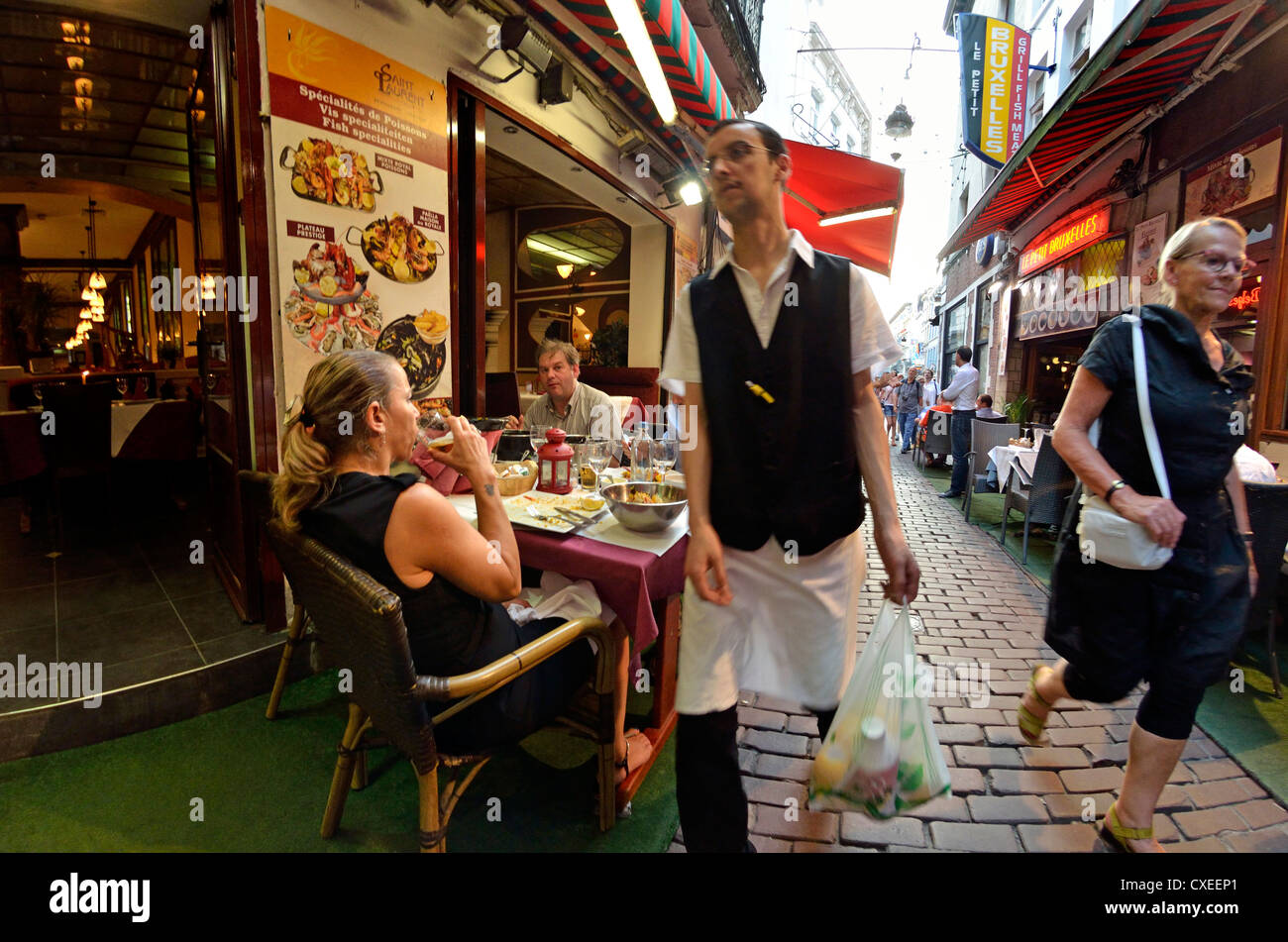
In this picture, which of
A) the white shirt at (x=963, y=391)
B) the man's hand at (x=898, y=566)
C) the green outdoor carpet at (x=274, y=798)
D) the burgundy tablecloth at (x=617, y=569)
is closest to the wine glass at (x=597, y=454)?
the burgundy tablecloth at (x=617, y=569)

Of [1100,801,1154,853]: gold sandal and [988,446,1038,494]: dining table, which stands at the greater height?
[988,446,1038,494]: dining table

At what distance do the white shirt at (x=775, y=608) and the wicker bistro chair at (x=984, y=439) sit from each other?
580cm

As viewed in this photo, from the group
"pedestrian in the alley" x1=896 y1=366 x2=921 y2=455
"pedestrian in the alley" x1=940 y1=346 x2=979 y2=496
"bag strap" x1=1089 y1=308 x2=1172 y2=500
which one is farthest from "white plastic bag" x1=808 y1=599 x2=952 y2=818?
"pedestrian in the alley" x1=896 y1=366 x2=921 y2=455

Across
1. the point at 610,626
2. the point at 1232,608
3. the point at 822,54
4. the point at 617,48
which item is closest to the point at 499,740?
the point at 610,626

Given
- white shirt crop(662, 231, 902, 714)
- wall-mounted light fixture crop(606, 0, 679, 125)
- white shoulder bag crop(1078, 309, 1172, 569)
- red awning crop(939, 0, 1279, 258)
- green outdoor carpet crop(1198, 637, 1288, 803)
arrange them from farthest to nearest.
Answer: red awning crop(939, 0, 1279, 258) < wall-mounted light fixture crop(606, 0, 679, 125) < green outdoor carpet crop(1198, 637, 1288, 803) < white shoulder bag crop(1078, 309, 1172, 569) < white shirt crop(662, 231, 902, 714)

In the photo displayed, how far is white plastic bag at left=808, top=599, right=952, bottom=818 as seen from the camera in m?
1.65

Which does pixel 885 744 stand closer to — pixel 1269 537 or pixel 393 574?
pixel 393 574

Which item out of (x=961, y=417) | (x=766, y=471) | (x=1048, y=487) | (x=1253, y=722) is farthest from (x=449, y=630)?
(x=961, y=417)

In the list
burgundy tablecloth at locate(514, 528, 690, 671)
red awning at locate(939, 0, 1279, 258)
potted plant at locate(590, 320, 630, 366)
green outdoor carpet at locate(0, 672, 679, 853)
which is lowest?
green outdoor carpet at locate(0, 672, 679, 853)

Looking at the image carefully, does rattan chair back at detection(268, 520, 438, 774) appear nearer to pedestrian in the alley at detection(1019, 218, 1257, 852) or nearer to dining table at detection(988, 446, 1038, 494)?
pedestrian in the alley at detection(1019, 218, 1257, 852)

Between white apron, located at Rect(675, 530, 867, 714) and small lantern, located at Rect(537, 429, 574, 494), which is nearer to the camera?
white apron, located at Rect(675, 530, 867, 714)

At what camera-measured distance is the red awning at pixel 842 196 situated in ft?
26.4

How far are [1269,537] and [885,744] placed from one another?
10.1 feet

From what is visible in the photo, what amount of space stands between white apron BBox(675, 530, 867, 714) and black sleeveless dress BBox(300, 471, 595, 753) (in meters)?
0.52
